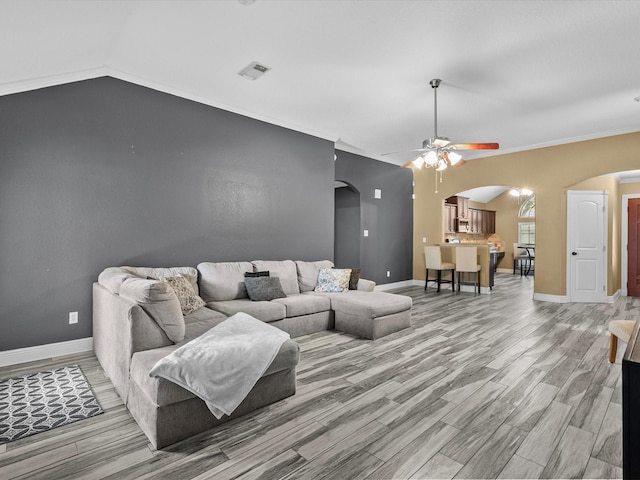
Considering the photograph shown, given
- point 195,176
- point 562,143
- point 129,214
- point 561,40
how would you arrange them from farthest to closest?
point 562,143, point 195,176, point 129,214, point 561,40

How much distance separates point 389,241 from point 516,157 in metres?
3.05

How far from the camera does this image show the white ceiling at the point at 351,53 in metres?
2.63

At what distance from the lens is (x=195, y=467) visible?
174 centimetres

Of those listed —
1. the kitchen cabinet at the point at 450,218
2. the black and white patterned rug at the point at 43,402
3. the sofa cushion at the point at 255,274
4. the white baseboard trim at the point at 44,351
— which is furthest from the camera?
the kitchen cabinet at the point at 450,218

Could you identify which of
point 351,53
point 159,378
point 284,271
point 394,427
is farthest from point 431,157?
A: point 159,378

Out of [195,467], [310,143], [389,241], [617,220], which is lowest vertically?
[195,467]

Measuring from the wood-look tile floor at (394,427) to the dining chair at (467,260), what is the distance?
3.43 metres

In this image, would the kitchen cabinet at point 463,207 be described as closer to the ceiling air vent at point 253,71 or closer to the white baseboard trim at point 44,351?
the ceiling air vent at point 253,71

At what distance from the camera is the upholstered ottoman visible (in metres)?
3.89

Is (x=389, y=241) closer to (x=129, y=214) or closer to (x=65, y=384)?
(x=129, y=214)

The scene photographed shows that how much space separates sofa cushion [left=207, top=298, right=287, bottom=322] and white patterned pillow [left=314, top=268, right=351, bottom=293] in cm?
99

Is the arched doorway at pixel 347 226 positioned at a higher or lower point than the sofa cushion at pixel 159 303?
higher

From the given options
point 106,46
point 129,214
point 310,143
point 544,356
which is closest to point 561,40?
point 544,356

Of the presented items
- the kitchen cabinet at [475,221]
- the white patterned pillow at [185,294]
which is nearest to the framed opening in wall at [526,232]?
the kitchen cabinet at [475,221]
